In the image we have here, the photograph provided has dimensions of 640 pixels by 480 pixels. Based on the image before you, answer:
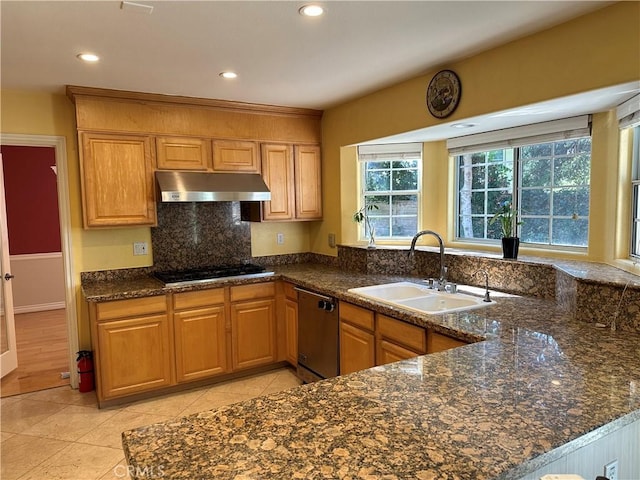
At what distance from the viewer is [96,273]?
3.55m

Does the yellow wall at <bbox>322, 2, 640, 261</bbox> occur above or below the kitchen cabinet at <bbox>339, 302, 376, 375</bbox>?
above

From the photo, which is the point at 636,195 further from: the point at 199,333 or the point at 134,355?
the point at 134,355

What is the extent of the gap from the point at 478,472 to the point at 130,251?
11.0 feet

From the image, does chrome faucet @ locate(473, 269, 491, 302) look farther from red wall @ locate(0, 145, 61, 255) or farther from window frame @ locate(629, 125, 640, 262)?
red wall @ locate(0, 145, 61, 255)

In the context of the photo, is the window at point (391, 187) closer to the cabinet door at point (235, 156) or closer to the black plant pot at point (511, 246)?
the cabinet door at point (235, 156)

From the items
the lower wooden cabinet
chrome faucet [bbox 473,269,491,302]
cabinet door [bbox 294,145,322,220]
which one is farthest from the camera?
cabinet door [bbox 294,145,322,220]

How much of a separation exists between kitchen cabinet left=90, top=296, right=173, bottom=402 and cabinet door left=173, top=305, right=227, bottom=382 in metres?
0.08

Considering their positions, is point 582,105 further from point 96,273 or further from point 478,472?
point 96,273

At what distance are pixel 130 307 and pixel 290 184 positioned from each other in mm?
1760

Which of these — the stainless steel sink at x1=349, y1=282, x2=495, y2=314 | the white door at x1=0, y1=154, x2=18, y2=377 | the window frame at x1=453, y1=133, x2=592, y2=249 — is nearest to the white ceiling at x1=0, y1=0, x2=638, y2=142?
the window frame at x1=453, y1=133, x2=592, y2=249

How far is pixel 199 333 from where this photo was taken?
346 cm

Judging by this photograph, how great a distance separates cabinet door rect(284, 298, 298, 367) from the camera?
3657mm

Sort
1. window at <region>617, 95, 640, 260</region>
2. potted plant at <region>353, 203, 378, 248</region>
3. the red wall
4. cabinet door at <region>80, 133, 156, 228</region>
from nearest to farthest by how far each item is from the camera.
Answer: window at <region>617, 95, 640, 260</region> → cabinet door at <region>80, 133, 156, 228</region> → potted plant at <region>353, 203, 378, 248</region> → the red wall

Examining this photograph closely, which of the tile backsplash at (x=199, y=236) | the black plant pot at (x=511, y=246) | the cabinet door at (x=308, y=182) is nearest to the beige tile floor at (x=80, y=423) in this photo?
the tile backsplash at (x=199, y=236)
